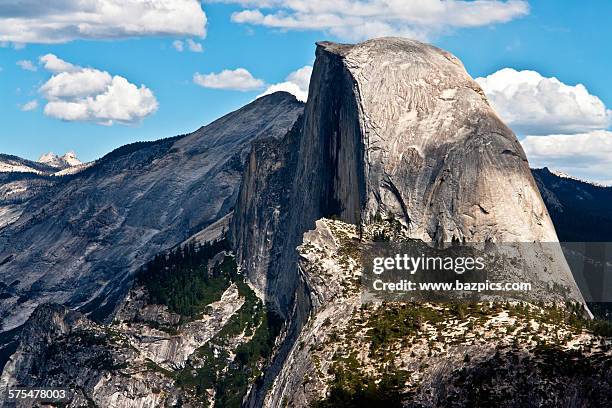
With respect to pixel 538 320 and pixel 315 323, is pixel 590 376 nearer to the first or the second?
pixel 538 320

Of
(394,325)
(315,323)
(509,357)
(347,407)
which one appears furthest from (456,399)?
(315,323)

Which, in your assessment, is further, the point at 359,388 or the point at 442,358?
the point at 359,388

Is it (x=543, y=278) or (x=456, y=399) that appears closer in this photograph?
(x=456, y=399)

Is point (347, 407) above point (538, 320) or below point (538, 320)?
below

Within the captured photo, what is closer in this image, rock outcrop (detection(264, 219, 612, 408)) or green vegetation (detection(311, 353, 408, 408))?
rock outcrop (detection(264, 219, 612, 408))

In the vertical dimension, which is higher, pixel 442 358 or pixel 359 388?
pixel 442 358

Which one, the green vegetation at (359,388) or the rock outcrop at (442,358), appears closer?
the rock outcrop at (442,358)

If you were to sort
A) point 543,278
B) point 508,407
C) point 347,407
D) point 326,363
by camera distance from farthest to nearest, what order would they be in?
1. point 543,278
2. point 326,363
3. point 347,407
4. point 508,407

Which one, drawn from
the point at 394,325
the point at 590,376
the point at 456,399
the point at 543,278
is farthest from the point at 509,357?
the point at 543,278

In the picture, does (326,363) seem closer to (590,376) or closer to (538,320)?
(538,320)

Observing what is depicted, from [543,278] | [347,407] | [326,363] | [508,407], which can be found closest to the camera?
[508,407]
